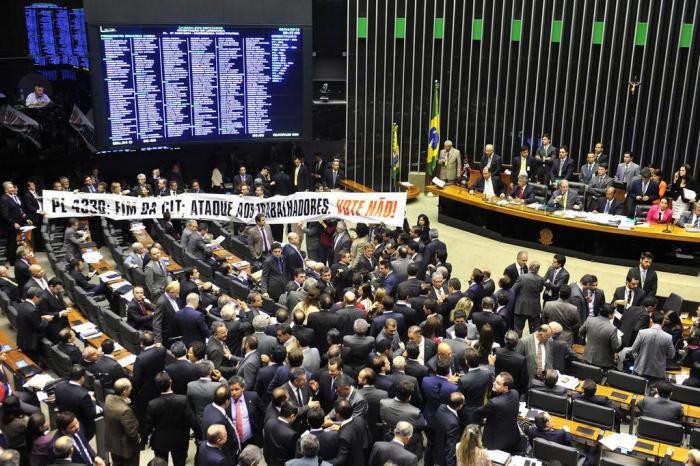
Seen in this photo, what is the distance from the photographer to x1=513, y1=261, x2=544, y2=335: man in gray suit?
33.3ft

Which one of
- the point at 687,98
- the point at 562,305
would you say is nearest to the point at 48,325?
the point at 562,305

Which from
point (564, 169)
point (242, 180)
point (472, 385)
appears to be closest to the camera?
point (472, 385)

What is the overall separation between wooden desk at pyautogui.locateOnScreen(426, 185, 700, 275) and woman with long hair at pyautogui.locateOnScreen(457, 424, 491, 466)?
7.99m

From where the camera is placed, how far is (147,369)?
778 centimetres

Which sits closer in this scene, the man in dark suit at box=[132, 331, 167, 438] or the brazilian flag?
the man in dark suit at box=[132, 331, 167, 438]

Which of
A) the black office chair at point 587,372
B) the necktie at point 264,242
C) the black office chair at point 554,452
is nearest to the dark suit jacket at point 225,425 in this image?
the black office chair at point 554,452

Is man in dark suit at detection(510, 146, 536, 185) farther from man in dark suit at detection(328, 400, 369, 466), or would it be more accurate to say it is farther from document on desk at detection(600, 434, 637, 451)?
man in dark suit at detection(328, 400, 369, 466)

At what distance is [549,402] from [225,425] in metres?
3.36

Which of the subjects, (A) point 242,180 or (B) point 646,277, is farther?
(A) point 242,180

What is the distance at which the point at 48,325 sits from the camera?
945 cm

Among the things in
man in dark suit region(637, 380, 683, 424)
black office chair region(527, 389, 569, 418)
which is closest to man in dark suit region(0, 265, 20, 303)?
black office chair region(527, 389, 569, 418)

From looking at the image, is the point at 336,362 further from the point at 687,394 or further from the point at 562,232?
the point at 562,232

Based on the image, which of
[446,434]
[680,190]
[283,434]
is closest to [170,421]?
[283,434]

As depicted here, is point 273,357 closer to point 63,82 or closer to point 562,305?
point 562,305
